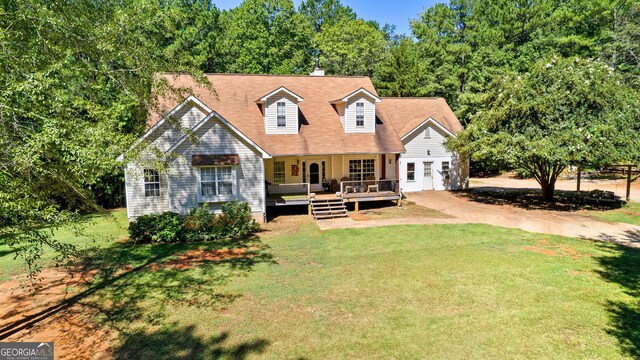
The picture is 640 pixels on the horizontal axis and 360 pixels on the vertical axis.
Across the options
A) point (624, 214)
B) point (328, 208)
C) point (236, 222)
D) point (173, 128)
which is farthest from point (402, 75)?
point (236, 222)

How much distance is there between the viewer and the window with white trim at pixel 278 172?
21.5 m

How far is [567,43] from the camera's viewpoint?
37531 millimetres

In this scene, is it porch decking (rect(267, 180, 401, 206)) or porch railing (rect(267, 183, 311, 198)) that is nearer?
porch decking (rect(267, 180, 401, 206))

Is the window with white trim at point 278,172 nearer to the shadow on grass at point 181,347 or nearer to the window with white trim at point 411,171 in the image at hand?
the window with white trim at point 411,171

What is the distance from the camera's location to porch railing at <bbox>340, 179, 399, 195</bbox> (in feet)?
68.2

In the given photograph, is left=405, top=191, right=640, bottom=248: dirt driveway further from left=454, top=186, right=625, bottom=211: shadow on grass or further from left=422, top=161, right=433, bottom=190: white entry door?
left=422, top=161, right=433, bottom=190: white entry door

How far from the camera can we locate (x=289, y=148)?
19875mm

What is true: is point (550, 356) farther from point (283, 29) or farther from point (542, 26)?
point (542, 26)

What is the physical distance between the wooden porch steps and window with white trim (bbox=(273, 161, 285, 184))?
123 inches

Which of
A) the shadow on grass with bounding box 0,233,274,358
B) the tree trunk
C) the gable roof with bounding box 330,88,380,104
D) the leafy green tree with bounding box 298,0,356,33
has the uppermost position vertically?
the leafy green tree with bounding box 298,0,356,33

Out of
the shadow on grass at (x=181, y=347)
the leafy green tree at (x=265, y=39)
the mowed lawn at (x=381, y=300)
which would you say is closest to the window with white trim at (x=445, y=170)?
the mowed lawn at (x=381, y=300)

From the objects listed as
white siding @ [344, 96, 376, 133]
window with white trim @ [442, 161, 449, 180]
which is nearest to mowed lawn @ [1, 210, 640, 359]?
white siding @ [344, 96, 376, 133]

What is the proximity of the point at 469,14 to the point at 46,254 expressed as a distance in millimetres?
54747

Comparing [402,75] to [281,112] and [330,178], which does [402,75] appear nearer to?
[330,178]
